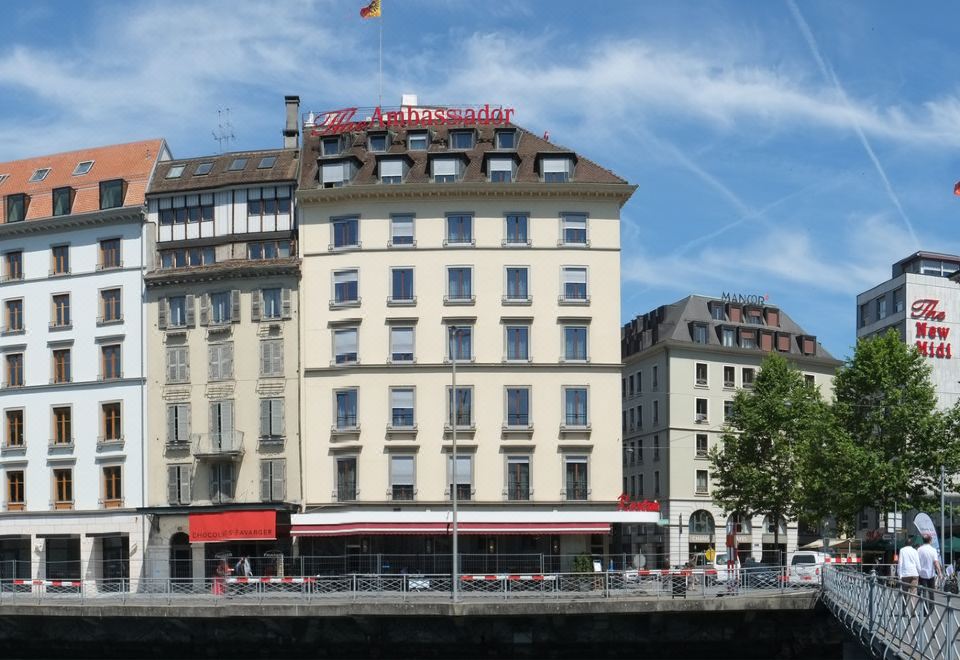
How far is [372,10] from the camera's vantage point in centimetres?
6612

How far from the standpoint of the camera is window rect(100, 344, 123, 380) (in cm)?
6353

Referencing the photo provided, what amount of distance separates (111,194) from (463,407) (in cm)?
2067

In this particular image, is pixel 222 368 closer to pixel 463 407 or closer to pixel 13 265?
pixel 463 407

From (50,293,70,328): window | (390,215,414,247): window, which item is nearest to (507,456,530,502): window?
(390,215,414,247): window

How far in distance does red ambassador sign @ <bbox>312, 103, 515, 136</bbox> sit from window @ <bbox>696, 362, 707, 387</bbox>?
30.3 m

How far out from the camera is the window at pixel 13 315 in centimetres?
6569

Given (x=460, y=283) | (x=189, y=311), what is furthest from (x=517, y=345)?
(x=189, y=311)

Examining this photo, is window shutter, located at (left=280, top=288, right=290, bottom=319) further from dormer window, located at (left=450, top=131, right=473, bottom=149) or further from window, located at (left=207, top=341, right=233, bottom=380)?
dormer window, located at (left=450, top=131, right=473, bottom=149)

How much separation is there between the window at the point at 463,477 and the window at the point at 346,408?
15.5ft

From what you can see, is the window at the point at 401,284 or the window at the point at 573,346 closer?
the window at the point at 573,346

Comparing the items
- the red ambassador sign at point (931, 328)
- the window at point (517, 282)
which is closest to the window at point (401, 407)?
the window at point (517, 282)

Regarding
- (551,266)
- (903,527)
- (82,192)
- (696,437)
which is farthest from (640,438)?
(82,192)

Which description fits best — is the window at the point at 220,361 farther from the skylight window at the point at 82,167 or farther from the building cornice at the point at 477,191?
the skylight window at the point at 82,167

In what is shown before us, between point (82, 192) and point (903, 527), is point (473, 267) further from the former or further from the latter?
point (903, 527)
